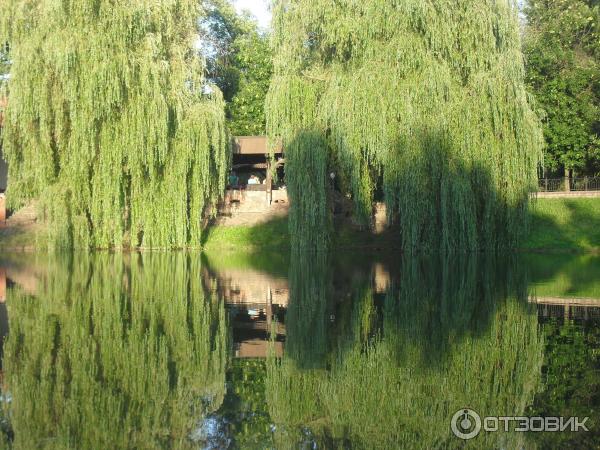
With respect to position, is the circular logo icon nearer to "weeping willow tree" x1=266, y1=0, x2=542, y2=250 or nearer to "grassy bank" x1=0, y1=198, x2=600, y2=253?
"weeping willow tree" x1=266, y1=0, x2=542, y2=250

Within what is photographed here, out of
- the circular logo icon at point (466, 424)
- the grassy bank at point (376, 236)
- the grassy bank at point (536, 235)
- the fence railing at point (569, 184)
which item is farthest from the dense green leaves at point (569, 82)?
the circular logo icon at point (466, 424)

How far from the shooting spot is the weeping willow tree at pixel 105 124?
24.5 m

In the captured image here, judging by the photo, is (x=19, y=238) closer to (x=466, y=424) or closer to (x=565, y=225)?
(x=565, y=225)

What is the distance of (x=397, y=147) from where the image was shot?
77.5 feet

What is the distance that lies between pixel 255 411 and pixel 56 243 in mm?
20769

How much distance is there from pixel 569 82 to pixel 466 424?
3397 centimetres

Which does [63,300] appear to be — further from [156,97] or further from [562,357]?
[156,97]

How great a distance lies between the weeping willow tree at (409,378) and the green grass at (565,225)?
1888cm

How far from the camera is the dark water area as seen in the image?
561cm

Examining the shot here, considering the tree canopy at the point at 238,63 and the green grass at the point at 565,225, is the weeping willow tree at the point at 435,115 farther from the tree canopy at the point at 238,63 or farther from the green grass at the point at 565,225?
the tree canopy at the point at 238,63

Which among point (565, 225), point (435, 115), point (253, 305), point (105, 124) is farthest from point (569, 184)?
point (253, 305)

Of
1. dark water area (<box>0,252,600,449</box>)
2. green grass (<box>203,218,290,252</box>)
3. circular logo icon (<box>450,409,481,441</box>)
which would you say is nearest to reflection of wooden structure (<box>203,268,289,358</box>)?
dark water area (<box>0,252,600,449</box>)

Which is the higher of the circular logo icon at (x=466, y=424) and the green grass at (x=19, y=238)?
the circular logo icon at (x=466, y=424)

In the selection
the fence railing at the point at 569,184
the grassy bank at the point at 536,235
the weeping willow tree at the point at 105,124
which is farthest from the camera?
the fence railing at the point at 569,184
